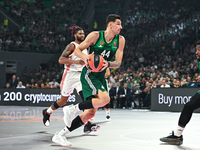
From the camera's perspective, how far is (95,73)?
243 inches

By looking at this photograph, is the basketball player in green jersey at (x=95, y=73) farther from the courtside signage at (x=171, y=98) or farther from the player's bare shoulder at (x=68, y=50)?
the courtside signage at (x=171, y=98)

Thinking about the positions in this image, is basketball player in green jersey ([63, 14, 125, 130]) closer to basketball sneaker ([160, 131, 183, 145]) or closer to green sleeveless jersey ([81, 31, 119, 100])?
green sleeveless jersey ([81, 31, 119, 100])

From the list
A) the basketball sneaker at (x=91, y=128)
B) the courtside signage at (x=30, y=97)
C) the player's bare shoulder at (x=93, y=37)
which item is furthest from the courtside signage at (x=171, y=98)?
the player's bare shoulder at (x=93, y=37)

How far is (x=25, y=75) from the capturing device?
28.9 metres

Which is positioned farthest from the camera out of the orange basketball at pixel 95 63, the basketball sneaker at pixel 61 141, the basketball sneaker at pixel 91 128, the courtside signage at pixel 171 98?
the courtside signage at pixel 171 98

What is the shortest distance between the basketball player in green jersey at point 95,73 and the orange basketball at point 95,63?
0.19 m

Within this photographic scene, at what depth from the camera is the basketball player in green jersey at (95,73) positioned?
19.7 feet

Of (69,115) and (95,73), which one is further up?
(95,73)

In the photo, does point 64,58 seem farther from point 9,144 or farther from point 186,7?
point 186,7

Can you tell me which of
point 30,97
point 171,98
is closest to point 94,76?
point 171,98

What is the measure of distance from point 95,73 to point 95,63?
1.47ft

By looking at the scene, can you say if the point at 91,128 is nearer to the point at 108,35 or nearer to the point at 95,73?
the point at 95,73

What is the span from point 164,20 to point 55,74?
32.8 ft

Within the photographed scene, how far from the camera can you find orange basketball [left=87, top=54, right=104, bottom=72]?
18.8 ft
